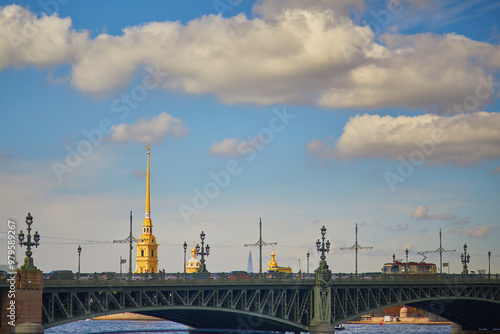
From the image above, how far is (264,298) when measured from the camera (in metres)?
90.3

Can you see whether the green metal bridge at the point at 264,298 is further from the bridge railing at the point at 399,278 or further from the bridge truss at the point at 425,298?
the bridge railing at the point at 399,278

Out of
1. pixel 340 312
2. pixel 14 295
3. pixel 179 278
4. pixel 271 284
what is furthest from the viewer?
pixel 340 312

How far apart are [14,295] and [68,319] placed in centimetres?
644

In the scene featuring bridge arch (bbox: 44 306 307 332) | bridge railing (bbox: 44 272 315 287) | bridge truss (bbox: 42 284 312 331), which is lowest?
bridge arch (bbox: 44 306 307 332)

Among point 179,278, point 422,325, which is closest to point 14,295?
point 179,278

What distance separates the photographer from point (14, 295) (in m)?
68.2

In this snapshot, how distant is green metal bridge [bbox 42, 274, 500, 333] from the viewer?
75.6m

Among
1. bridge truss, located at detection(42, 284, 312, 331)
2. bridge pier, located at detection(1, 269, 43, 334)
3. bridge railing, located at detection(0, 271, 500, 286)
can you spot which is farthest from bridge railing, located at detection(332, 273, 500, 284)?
bridge pier, located at detection(1, 269, 43, 334)

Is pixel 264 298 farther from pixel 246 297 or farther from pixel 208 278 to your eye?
pixel 208 278

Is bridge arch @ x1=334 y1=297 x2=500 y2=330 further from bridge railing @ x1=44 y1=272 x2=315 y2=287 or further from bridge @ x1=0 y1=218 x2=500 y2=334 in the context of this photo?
bridge railing @ x1=44 y1=272 x2=315 y2=287

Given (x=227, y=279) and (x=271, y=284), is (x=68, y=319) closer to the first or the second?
(x=227, y=279)

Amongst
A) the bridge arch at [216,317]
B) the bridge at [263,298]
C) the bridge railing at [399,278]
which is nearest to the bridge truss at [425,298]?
the bridge at [263,298]

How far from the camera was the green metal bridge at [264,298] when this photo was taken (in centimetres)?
7562

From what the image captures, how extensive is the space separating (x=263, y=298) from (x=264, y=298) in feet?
0.72
